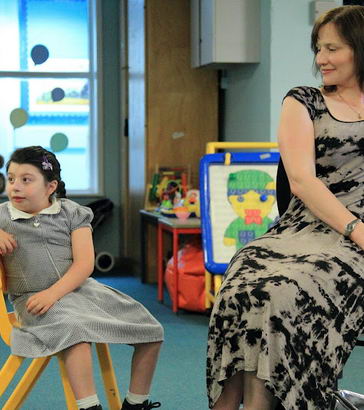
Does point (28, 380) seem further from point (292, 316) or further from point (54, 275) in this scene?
point (292, 316)

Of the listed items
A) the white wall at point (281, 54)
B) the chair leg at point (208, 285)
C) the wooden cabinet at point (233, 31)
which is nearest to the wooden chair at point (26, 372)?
the chair leg at point (208, 285)

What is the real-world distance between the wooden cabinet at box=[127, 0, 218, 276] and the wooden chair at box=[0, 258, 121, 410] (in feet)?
11.0

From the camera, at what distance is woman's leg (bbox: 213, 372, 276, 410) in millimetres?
2004

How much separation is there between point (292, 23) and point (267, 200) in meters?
1.09

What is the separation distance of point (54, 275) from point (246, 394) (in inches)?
29.3

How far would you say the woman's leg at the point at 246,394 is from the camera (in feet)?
6.57

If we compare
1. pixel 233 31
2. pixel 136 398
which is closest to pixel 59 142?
pixel 233 31

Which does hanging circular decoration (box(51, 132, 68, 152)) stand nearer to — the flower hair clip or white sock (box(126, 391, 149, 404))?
the flower hair clip

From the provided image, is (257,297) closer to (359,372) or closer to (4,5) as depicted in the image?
(359,372)

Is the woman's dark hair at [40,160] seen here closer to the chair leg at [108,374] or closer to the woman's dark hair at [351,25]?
the chair leg at [108,374]

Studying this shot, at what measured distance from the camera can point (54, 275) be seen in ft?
8.25

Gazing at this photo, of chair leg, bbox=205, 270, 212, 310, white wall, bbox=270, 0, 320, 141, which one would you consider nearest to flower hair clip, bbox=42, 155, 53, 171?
chair leg, bbox=205, 270, 212, 310

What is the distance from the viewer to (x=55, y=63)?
277 inches

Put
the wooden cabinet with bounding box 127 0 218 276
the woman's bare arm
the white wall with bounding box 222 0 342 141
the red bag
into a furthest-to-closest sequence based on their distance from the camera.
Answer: the wooden cabinet with bounding box 127 0 218 276, the white wall with bounding box 222 0 342 141, the red bag, the woman's bare arm
